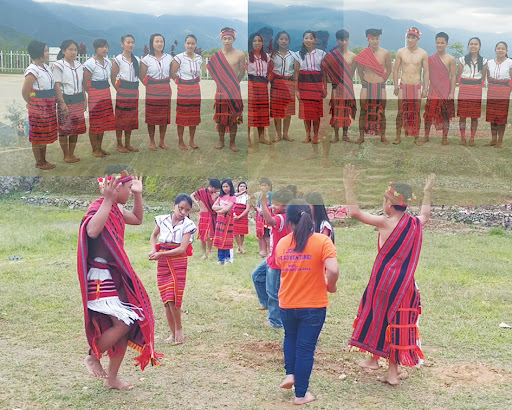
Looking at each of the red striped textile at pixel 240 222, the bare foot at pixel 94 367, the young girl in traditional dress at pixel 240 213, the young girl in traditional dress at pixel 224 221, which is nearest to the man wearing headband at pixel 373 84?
the bare foot at pixel 94 367

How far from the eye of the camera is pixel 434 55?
15.8 ft

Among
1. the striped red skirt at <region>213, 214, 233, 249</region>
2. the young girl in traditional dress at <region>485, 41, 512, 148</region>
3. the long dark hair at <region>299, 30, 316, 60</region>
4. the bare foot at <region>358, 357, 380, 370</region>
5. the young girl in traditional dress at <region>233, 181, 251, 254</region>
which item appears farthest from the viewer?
the young girl in traditional dress at <region>233, 181, 251, 254</region>

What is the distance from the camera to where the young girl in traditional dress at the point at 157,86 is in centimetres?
526

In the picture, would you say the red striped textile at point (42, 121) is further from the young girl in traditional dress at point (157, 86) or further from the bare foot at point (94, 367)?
the bare foot at point (94, 367)

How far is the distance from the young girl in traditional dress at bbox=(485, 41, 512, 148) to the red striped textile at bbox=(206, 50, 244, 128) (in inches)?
72.3

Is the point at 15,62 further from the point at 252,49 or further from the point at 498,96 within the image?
the point at 498,96

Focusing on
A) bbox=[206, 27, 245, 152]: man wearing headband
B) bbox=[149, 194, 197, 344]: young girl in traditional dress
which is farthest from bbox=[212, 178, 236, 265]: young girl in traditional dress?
bbox=[206, 27, 245, 152]: man wearing headband

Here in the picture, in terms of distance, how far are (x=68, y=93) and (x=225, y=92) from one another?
3.89 feet

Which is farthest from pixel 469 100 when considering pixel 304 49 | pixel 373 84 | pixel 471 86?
pixel 304 49

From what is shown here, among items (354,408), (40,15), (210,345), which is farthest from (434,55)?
(210,345)

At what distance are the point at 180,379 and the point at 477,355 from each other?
2.61 m

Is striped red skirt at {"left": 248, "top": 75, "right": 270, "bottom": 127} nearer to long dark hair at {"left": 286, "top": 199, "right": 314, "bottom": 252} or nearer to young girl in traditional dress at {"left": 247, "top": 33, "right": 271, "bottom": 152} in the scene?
young girl in traditional dress at {"left": 247, "top": 33, "right": 271, "bottom": 152}

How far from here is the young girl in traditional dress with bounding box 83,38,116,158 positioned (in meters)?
5.26

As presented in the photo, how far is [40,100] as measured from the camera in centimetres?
507
